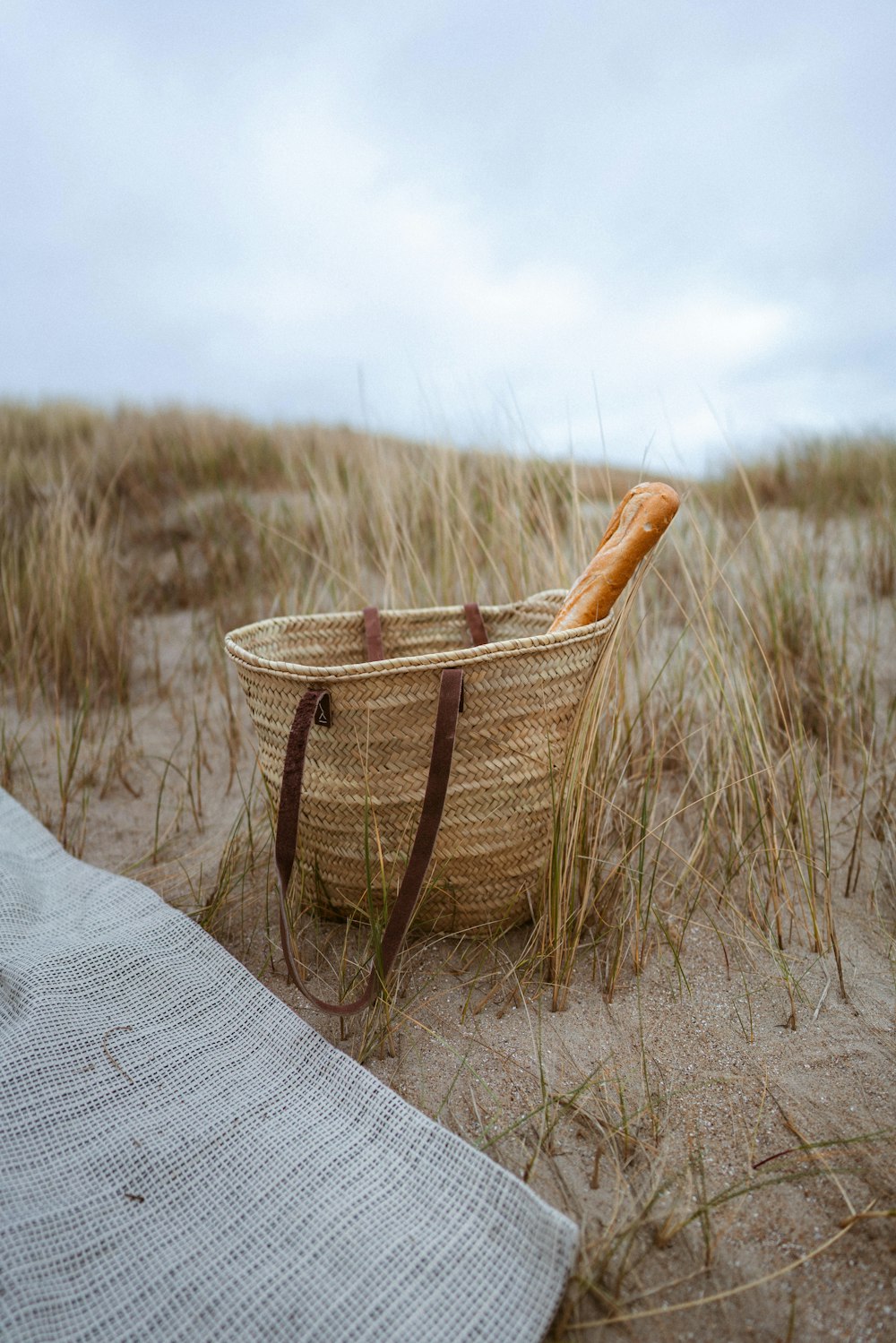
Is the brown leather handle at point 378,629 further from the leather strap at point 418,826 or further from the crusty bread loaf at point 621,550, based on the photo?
the leather strap at point 418,826

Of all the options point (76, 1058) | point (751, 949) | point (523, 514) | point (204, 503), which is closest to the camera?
point (76, 1058)

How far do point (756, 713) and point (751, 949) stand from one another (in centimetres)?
53

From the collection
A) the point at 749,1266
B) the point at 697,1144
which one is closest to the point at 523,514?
the point at 697,1144

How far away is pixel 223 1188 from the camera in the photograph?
1.22 metres

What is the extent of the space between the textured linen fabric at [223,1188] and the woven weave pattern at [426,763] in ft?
1.06

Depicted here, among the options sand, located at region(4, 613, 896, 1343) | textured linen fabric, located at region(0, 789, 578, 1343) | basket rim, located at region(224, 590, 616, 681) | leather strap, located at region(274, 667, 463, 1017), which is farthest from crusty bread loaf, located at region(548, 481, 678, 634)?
textured linen fabric, located at region(0, 789, 578, 1343)

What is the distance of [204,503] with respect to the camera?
4.70 metres

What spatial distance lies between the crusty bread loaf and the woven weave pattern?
62 millimetres

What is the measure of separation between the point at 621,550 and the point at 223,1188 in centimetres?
124

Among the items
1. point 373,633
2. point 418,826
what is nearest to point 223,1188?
point 418,826

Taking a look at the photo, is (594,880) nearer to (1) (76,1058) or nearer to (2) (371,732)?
(2) (371,732)

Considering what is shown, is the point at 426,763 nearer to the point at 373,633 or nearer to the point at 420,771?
the point at 420,771

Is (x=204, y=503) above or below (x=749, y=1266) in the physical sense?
above

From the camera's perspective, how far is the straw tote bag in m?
1.50
